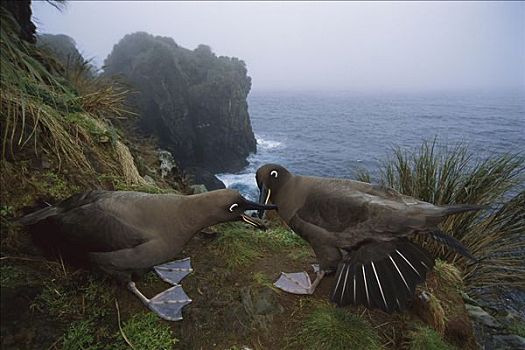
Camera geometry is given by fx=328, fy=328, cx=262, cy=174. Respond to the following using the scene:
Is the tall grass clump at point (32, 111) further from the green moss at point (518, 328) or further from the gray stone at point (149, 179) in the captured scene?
the green moss at point (518, 328)

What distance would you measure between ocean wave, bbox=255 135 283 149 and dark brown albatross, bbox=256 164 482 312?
1454cm

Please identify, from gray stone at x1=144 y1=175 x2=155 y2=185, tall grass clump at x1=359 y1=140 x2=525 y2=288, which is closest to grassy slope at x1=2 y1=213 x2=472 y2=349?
tall grass clump at x1=359 y1=140 x2=525 y2=288

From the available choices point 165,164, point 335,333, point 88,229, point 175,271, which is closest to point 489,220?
point 335,333

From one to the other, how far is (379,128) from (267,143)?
41.9ft

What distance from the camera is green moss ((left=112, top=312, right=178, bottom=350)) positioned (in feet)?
8.00

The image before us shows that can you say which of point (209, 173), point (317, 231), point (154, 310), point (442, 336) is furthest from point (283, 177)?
point (209, 173)

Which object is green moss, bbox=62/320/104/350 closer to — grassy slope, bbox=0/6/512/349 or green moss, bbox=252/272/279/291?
grassy slope, bbox=0/6/512/349

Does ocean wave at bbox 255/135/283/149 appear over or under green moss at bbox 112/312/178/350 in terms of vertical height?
under

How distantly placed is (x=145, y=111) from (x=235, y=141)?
6.44 m

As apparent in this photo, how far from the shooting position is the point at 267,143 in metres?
21.6

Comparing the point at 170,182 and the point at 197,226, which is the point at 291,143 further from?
the point at 197,226

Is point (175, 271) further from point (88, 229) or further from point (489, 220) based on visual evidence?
point (489, 220)

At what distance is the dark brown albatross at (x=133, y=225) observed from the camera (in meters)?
2.49

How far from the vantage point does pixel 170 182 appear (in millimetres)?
6285
